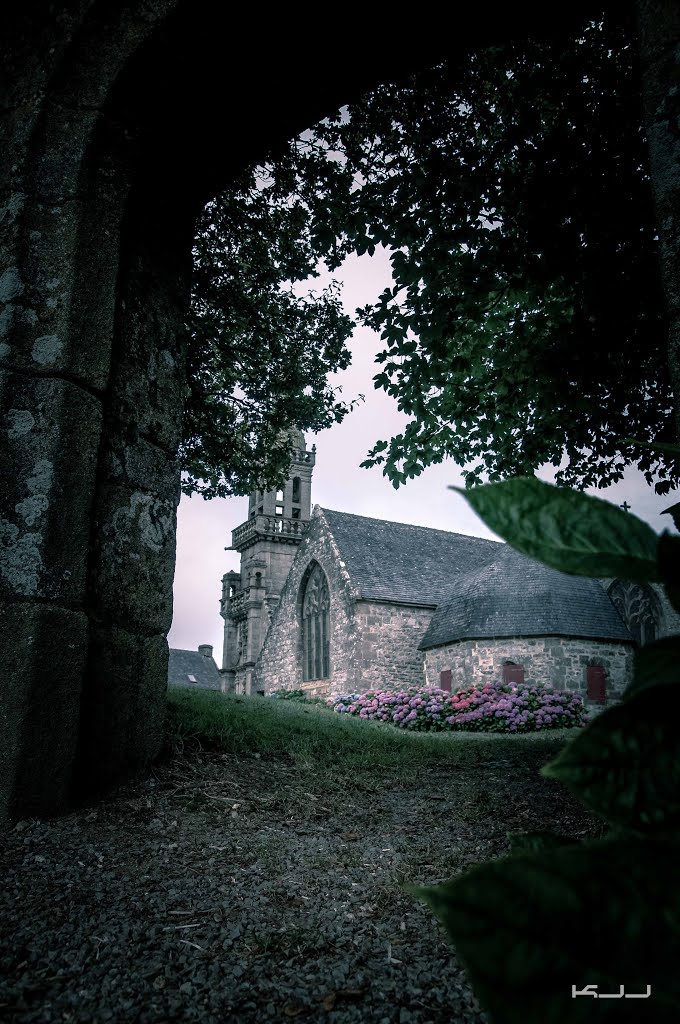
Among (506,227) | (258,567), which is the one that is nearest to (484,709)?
(506,227)

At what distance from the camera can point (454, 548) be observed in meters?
28.5

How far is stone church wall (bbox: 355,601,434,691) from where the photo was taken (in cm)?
2203

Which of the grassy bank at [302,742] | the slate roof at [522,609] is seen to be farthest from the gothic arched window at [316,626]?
the grassy bank at [302,742]

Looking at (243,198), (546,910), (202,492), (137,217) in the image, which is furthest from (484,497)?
(202,492)

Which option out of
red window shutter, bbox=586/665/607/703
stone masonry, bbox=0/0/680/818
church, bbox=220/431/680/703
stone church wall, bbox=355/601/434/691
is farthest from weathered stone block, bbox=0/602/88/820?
stone church wall, bbox=355/601/434/691

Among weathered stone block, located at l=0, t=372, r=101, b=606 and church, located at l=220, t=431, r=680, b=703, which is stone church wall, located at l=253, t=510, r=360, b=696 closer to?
church, located at l=220, t=431, r=680, b=703

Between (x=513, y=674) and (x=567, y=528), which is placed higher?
(x=567, y=528)

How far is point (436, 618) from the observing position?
75.0 ft

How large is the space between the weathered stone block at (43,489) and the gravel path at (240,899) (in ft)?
3.69

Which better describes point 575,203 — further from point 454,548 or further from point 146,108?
point 454,548

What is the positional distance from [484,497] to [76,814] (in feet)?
10.9

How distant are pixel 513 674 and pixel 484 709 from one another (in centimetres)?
335

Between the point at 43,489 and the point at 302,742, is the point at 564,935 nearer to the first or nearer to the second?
the point at 43,489

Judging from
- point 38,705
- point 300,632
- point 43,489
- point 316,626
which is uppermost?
point 316,626
